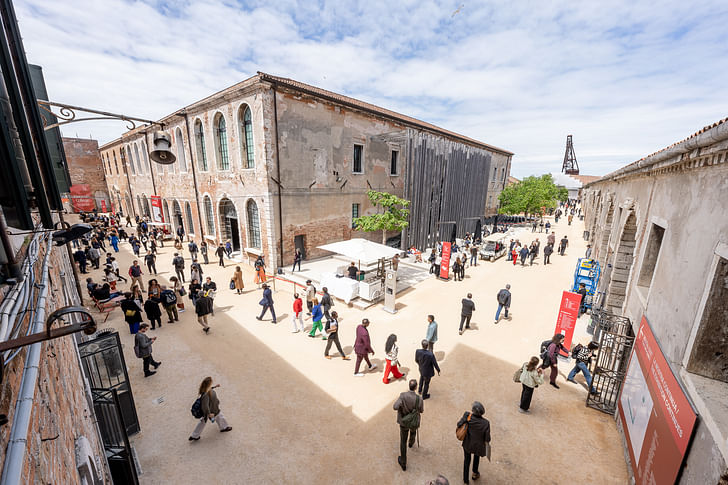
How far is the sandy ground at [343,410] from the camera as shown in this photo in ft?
17.1

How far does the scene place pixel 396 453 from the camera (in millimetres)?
5496

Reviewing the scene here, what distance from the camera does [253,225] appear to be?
17.1 metres

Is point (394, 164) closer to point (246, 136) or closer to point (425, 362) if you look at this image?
point (246, 136)

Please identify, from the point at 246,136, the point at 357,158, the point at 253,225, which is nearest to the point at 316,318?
the point at 253,225

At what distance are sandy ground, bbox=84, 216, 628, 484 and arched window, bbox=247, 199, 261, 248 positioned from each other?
6831 millimetres

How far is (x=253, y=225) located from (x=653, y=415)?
16995mm

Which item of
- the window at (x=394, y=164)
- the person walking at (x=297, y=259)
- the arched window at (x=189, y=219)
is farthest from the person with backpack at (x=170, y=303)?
the window at (x=394, y=164)

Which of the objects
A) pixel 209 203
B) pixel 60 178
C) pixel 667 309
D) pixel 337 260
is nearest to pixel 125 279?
pixel 209 203

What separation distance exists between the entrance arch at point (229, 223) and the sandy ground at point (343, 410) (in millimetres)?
9123

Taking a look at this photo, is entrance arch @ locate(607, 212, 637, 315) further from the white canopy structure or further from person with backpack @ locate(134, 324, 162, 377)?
person with backpack @ locate(134, 324, 162, 377)

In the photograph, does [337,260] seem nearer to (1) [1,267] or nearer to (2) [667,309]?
(2) [667,309]

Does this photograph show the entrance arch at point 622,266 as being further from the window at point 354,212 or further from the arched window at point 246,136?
the arched window at point 246,136

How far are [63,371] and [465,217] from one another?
27413 mm

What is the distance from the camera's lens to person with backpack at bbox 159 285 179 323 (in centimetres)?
985
